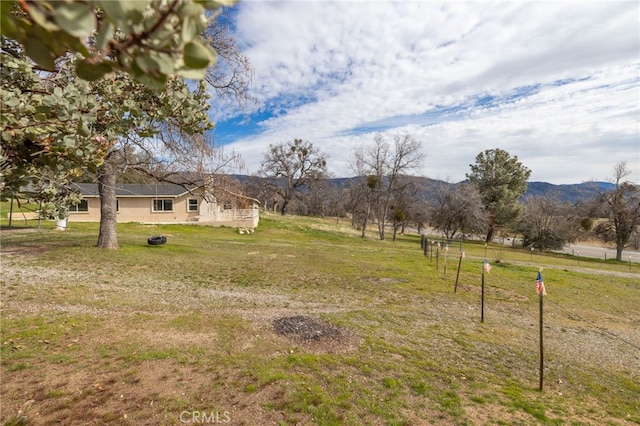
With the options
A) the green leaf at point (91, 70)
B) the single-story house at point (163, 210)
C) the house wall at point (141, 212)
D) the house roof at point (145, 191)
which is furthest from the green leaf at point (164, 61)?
the house roof at point (145, 191)

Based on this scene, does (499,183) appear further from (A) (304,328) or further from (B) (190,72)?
(B) (190,72)

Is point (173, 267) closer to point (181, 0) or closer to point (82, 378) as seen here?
point (82, 378)

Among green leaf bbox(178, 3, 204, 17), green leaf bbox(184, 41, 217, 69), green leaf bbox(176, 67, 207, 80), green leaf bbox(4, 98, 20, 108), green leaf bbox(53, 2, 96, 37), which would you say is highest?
green leaf bbox(4, 98, 20, 108)

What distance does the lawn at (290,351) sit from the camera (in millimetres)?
3990

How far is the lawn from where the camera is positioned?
399cm

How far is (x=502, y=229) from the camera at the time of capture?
44.6 m

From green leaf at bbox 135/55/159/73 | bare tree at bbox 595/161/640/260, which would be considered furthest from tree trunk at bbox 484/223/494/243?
green leaf at bbox 135/55/159/73

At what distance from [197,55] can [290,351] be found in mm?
5534

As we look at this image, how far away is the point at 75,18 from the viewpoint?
0.85 metres

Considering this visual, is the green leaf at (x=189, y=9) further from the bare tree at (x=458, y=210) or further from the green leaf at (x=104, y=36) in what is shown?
the bare tree at (x=458, y=210)

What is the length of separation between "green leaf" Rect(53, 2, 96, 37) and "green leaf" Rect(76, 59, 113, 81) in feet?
1.08

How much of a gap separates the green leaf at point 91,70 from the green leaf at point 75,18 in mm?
330

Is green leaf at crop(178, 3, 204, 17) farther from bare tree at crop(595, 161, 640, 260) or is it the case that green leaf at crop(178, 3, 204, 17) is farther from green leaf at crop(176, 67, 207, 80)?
bare tree at crop(595, 161, 640, 260)

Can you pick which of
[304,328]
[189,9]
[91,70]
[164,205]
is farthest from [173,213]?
[189,9]
